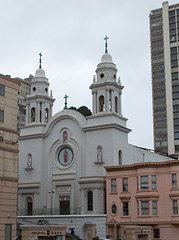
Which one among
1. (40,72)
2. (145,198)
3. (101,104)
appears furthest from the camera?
(40,72)

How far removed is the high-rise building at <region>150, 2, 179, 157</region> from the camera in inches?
3789

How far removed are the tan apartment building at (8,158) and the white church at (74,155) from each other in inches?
701

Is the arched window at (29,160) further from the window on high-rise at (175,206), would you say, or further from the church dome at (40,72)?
the window on high-rise at (175,206)

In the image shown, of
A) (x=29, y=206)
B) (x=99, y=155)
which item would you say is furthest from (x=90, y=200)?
(x=29, y=206)

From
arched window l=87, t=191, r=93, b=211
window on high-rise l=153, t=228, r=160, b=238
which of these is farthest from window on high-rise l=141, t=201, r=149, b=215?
arched window l=87, t=191, r=93, b=211

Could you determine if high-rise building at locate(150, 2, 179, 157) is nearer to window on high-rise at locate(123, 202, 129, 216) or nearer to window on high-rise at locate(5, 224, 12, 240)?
window on high-rise at locate(123, 202, 129, 216)

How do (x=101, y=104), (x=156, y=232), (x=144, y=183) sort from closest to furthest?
(x=156, y=232), (x=144, y=183), (x=101, y=104)

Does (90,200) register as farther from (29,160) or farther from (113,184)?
(29,160)

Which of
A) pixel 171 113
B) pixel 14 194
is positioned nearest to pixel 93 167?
pixel 14 194

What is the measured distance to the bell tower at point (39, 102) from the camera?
6219cm

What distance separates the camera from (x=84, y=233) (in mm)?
49094

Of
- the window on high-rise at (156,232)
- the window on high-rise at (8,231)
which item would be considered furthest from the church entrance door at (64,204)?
the window on high-rise at (8,231)

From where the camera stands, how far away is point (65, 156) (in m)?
57.6

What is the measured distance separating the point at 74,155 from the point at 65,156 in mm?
1499
